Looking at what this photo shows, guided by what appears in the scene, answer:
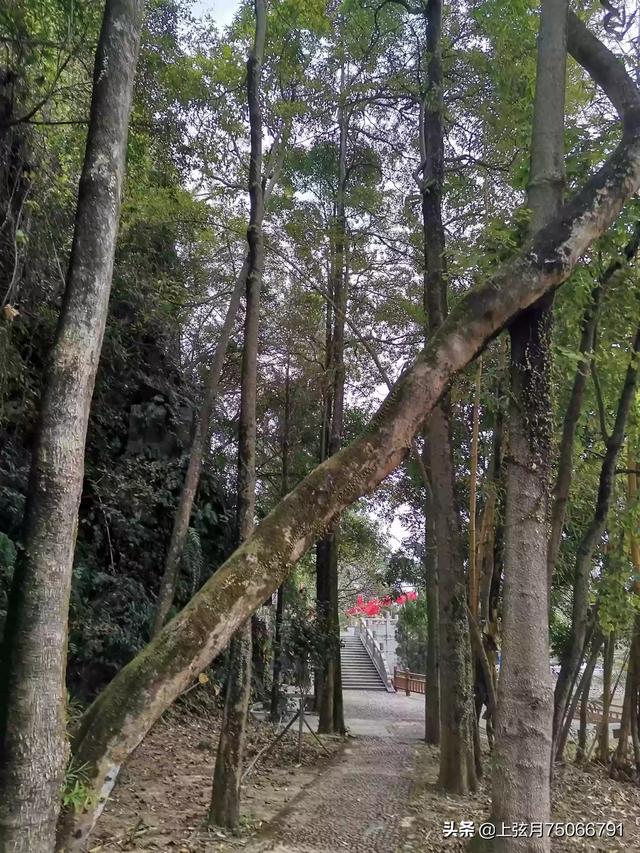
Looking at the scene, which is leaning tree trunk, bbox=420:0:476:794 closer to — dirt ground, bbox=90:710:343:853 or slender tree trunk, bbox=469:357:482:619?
slender tree trunk, bbox=469:357:482:619

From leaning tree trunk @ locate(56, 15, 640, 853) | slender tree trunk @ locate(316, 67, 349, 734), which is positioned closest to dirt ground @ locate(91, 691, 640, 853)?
slender tree trunk @ locate(316, 67, 349, 734)

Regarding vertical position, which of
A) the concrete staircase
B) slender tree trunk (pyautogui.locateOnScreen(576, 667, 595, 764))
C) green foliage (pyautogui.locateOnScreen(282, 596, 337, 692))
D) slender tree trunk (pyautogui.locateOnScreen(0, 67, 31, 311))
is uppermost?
slender tree trunk (pyautogui.locateOnScreen(0, 67, 31, 311))

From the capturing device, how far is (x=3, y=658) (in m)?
2.28

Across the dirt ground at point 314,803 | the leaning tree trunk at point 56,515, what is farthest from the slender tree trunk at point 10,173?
the dirt ground at point 314,803

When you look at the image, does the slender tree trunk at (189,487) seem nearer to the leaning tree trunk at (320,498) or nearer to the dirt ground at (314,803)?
the dirt ground at (314,803)

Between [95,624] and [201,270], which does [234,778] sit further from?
[201,270]

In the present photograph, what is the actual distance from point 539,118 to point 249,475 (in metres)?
3.98

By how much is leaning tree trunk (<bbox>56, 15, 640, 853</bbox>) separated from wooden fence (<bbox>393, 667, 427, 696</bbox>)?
69.1 feet

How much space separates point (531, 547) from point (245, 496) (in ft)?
11.2

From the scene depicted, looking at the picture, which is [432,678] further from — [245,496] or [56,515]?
[56,515]

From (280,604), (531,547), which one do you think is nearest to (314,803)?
(531,547)

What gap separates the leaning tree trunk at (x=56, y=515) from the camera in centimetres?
216

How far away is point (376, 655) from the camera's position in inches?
1066

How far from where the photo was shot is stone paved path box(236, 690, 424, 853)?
5270 millimetres
